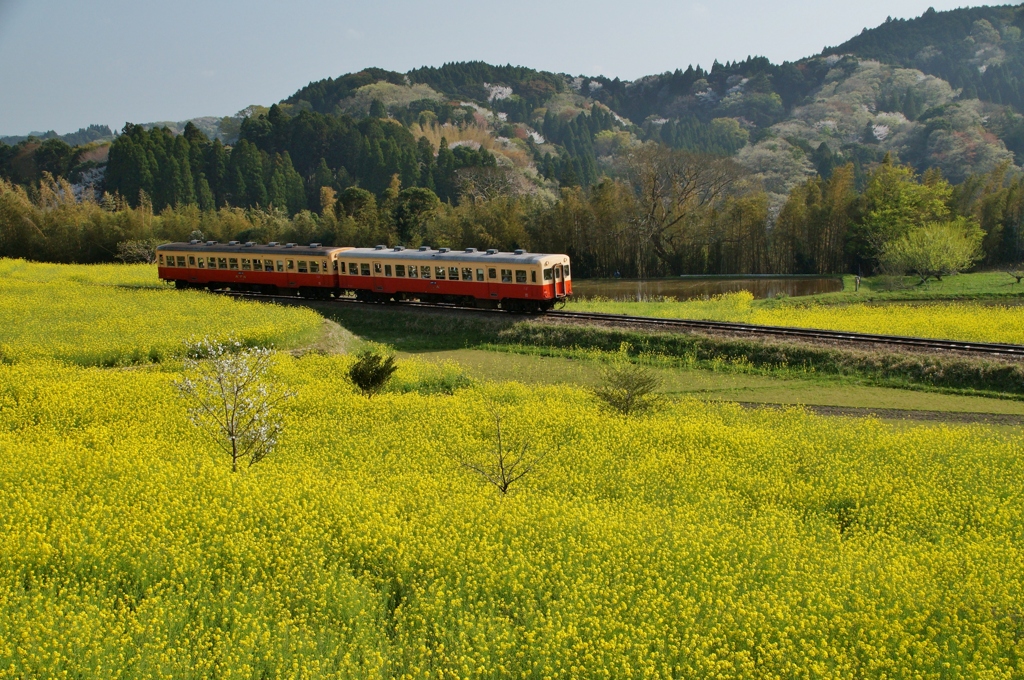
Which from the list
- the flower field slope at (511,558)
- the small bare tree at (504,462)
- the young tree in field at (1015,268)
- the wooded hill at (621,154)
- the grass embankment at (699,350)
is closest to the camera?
the flower field slope at (511,558)

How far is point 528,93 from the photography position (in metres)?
189

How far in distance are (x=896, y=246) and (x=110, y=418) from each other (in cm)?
3494

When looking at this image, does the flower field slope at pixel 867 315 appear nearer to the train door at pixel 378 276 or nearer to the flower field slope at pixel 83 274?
the train door at pixel 378 276

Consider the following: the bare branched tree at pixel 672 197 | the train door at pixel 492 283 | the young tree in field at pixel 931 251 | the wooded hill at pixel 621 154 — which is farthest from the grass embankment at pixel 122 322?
the young tree in field at pixel 931 251

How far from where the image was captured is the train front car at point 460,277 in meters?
28.1

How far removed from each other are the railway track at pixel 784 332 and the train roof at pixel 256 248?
541 centimetres

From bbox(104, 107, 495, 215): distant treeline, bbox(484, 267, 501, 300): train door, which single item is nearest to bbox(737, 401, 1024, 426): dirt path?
bbox(484, 267, 501, 300): train door

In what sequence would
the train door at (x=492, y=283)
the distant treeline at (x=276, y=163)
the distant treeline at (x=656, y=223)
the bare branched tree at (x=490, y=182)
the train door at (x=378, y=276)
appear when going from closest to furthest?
the train door at (x=492, y=283) → the train door at (x=378, y=276) → the distant treeline at (x=656, y=223) → the bare branched tree at (x=490, y=182) → the distant treeline at (x=276, y=163)

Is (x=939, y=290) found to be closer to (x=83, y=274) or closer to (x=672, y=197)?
(x=672, y=197)

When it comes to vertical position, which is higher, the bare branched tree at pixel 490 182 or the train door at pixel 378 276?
the bare branched tree at pixel 490 182

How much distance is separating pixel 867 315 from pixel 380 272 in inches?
727

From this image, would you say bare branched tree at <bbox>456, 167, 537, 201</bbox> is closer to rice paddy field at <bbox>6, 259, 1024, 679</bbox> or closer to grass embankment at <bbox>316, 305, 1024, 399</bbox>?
grass embankment at <bbox>316, 305, 1024, 399</bbox>

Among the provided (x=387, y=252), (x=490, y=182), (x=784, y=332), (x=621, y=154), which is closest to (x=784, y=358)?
(x=784, y=332)

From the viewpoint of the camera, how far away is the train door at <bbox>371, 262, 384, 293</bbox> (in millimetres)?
31516
